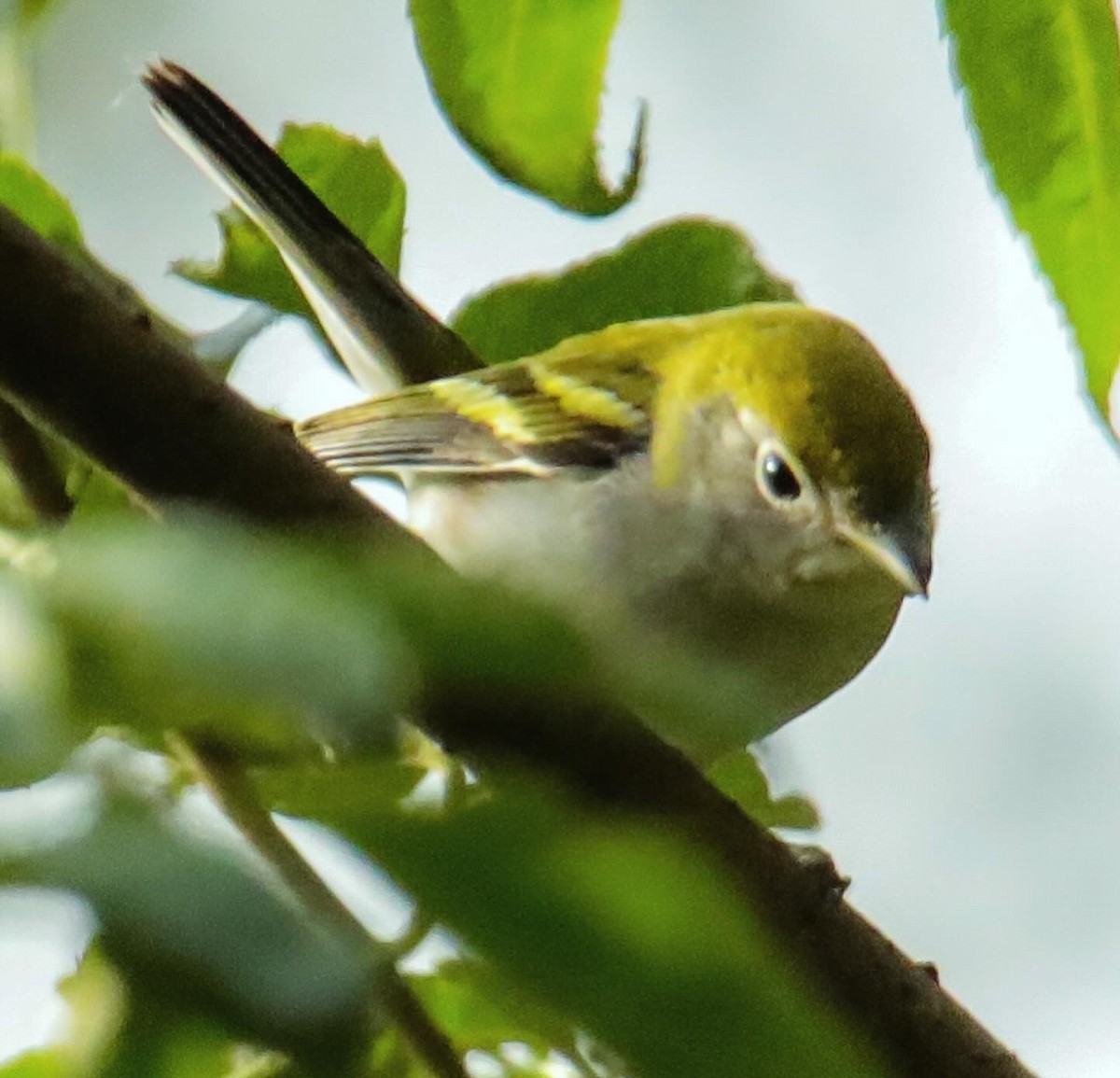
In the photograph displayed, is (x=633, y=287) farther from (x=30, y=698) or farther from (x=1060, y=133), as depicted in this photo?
(x=30, y=698)

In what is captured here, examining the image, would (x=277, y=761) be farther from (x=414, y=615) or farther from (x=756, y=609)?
(x=756, y=609)

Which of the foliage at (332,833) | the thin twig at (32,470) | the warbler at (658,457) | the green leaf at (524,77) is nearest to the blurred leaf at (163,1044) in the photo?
the foliage at (332,833)

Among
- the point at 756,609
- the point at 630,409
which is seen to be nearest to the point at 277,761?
the point at 756,609

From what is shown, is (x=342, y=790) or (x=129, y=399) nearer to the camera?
(x=342, y=790)

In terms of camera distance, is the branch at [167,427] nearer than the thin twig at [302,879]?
No

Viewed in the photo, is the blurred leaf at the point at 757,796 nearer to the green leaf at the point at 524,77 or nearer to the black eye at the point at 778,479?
the green leaf at the point at 524,77

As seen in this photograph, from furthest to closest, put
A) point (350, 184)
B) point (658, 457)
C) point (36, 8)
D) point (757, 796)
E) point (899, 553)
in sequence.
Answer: point (658, 457)
point (899, 553)
point (757, 796)
point (350, 184)
point (36, 8)

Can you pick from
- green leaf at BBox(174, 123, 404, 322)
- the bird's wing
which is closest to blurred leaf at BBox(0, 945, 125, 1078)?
green leaf at BBox(174, 123, 404, 322)

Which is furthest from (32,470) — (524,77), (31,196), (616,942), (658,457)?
Answer: (658,457)
